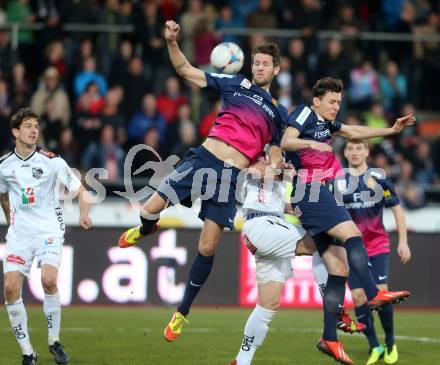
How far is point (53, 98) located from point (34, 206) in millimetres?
8075

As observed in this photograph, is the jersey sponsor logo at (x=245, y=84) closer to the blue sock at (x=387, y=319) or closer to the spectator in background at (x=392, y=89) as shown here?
the blue sock at (x=387, y=319)

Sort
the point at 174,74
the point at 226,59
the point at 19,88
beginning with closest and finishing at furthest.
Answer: the point at 226,59 < the point at 19,88 < the point at 174,74

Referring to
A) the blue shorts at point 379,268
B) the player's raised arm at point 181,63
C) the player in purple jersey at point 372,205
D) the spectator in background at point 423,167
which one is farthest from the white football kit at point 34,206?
the spectator in background at point 423,167

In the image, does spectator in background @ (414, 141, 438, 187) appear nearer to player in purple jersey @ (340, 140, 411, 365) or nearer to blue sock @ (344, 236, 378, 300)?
player in purple jersey @ (340, 140, 411, 365)

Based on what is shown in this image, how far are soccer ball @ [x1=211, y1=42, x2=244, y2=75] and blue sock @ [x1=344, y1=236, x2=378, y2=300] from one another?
244 cm

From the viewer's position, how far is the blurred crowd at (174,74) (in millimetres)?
18000

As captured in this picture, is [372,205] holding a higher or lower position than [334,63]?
lower

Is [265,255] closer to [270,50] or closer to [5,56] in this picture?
[270,50]

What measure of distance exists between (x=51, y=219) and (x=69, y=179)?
0.42m

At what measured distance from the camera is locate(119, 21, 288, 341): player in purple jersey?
1041cm

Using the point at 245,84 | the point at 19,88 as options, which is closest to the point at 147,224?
the point at 245,84

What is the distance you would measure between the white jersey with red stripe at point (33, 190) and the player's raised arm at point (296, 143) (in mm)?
2023

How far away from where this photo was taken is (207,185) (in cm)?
1044

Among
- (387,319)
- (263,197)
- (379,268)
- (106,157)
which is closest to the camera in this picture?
(263,197)
